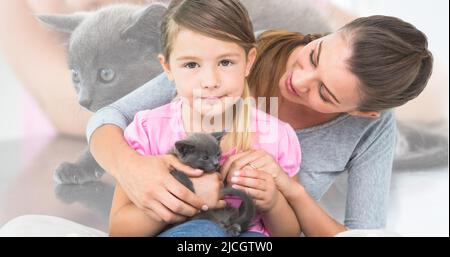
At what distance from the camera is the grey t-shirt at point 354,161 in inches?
53.1

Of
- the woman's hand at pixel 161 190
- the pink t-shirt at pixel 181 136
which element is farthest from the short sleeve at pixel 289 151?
the woman's hand at pixel 161 190

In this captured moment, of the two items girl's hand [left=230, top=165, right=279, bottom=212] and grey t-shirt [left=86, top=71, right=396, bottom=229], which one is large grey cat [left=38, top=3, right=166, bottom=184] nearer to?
grey t-shirt [left=86, top=71, right=396, bottom=229]

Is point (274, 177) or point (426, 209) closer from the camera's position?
point (274, 177)

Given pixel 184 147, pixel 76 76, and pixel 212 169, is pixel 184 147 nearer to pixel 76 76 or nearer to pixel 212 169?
pixel 212 169

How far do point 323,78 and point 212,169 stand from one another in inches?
12.4

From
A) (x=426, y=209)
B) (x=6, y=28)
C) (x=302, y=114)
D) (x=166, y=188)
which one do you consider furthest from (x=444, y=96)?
(x=6, y=28)

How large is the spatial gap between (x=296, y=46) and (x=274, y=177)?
320 mm

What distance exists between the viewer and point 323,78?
124 cm

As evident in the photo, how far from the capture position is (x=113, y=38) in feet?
4.37

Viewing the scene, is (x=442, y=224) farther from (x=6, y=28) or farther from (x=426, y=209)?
(x=6, y=28)

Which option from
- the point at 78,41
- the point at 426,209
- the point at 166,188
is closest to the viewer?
the point at 166,188

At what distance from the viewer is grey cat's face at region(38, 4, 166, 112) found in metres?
1.33

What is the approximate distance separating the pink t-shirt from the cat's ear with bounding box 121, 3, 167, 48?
0.16 meters

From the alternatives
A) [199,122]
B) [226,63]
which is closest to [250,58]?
[226,63]
